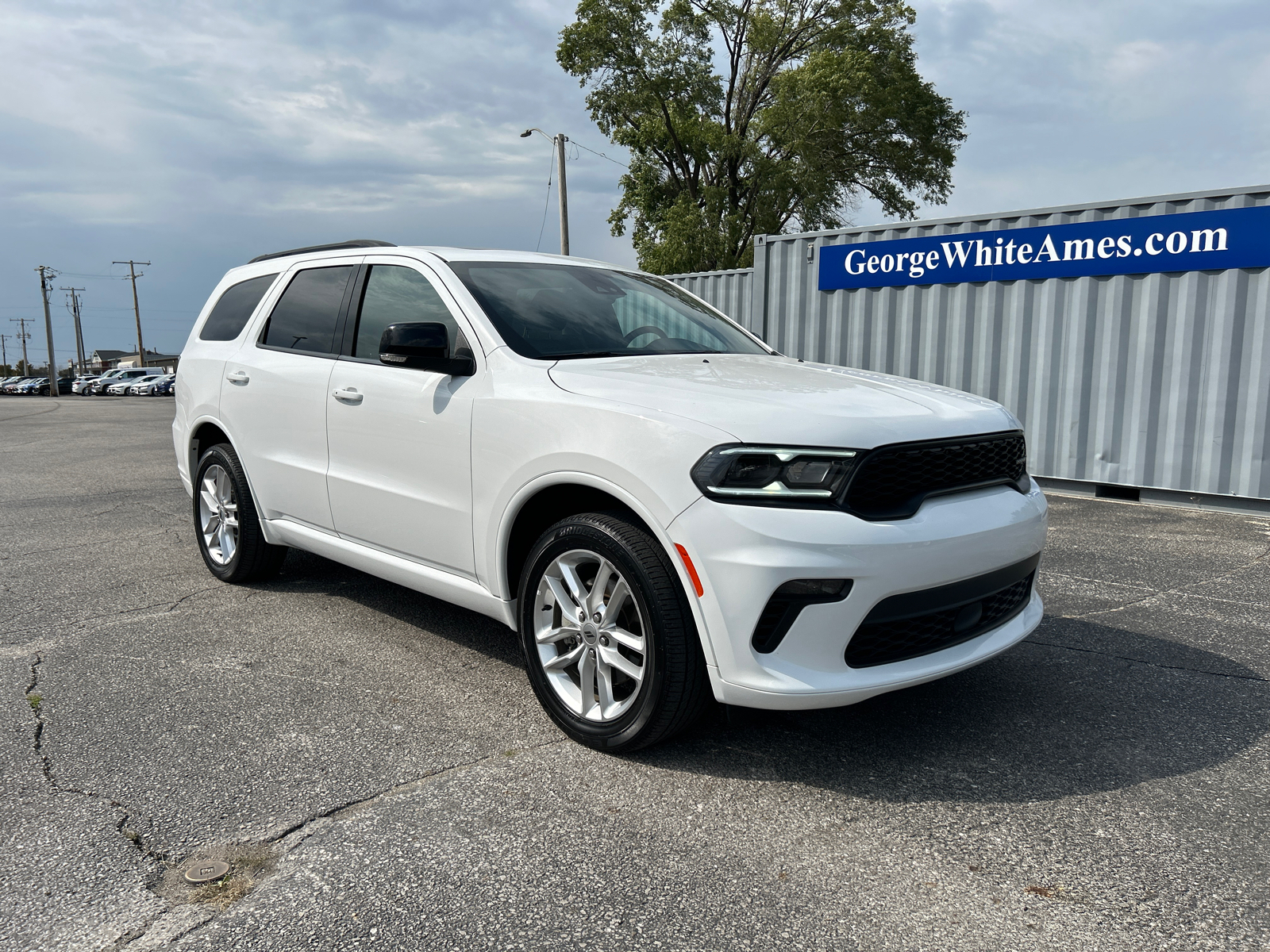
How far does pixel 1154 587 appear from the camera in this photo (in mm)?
5387

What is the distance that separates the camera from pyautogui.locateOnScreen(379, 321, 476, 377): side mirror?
11.3 ft

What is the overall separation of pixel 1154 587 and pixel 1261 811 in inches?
115

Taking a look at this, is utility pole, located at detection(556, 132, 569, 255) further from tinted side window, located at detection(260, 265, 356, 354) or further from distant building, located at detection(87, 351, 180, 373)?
distant building, located at detection(87, 351, 180, 373)

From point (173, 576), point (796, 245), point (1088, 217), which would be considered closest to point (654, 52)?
point (796, 245)

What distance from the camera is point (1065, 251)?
9016mm

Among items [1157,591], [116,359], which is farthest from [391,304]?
[116,359]

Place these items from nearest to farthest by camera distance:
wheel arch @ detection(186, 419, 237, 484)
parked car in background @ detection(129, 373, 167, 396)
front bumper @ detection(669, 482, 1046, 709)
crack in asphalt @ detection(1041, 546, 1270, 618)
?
front bumper @ detection(669, 482, 1046, 709) → crack in asphalt @ detection(1041, 546, 1270, 618) → wheel arch @ detection(186, 419, 237, 484) → parked car in background @ detection(129, 373, 167, 396)

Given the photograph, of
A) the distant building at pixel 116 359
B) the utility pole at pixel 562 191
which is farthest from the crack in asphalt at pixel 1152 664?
the distant building at pixel 116 359

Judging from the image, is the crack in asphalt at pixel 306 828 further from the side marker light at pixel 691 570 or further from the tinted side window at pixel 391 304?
the tinted side window at pixel 391 304

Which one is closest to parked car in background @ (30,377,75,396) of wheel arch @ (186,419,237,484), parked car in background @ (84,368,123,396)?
parked car in background @ (84,368,123,396)

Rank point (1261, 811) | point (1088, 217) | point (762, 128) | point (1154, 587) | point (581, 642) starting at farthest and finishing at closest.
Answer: point (762, 128), point (1088, 217), point (1154, 587), point (581, 642), point (1261, 811)

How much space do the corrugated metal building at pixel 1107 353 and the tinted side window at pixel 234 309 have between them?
7.14 metres

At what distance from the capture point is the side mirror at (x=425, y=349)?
345cm

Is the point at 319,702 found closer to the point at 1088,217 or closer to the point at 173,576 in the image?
the point at 173,576
